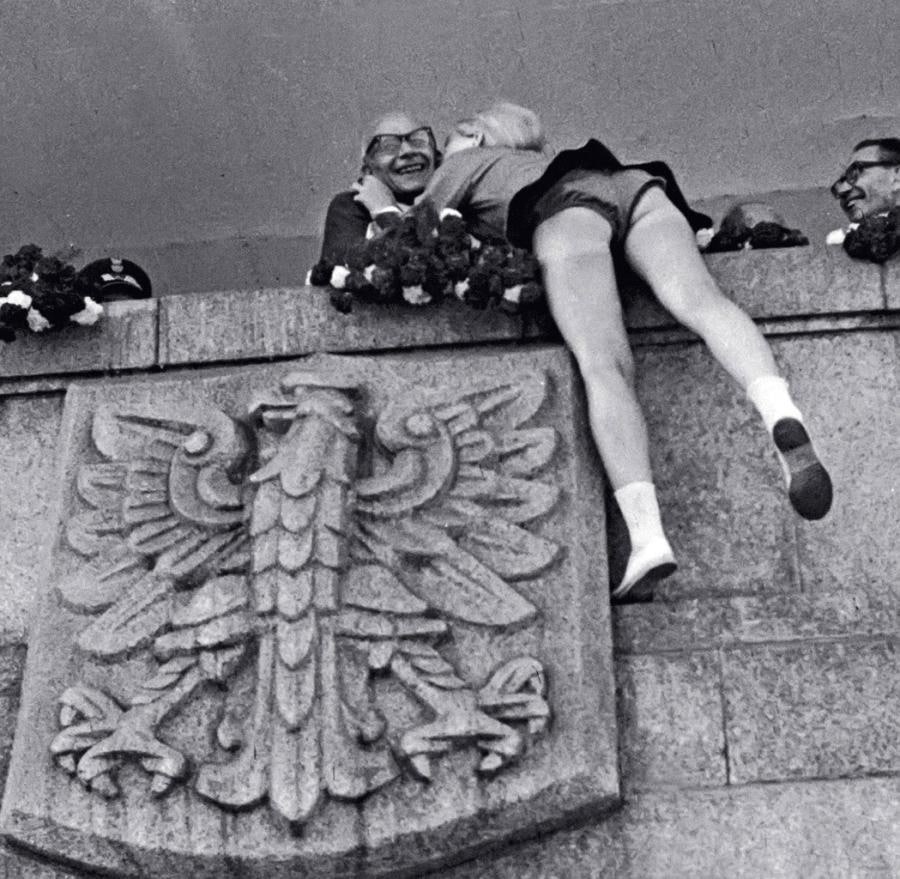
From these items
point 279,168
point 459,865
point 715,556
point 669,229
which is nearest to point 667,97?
point 279,168

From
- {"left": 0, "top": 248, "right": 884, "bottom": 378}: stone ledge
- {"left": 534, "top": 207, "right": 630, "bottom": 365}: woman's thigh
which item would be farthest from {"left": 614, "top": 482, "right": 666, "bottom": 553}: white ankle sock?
{"left": 0, "top": 248, "right": 884, "bottom": 378}: stone ledge

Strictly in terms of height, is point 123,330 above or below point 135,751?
above

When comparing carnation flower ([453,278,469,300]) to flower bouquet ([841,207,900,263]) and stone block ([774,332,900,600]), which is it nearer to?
stone block ([774,332,900,600])

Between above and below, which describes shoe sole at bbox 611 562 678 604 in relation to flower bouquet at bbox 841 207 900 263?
below

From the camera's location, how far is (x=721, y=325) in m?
9.83

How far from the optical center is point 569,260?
10180mm

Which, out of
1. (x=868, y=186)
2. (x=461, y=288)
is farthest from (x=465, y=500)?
(x=868, y=186)

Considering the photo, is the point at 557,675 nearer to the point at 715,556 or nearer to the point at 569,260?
the point at 715,556

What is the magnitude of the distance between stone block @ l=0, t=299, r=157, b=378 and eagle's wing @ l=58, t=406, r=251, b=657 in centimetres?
43

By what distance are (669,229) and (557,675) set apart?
1908 mm

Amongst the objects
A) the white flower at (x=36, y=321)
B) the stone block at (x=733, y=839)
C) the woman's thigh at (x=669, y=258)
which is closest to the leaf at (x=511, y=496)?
the woman's thigh at (x=669, y=258)

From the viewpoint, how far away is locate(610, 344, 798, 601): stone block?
31.9ft

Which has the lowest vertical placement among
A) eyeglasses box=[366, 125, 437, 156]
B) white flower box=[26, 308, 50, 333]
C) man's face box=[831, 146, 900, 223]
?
white flower box=[26, 308, 50, 333]

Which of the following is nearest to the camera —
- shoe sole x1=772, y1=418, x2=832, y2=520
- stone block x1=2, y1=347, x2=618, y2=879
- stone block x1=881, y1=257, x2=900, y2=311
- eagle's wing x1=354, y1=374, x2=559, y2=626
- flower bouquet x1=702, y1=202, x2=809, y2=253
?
stone block x1=2, y1=347, x2=618, y2=879
